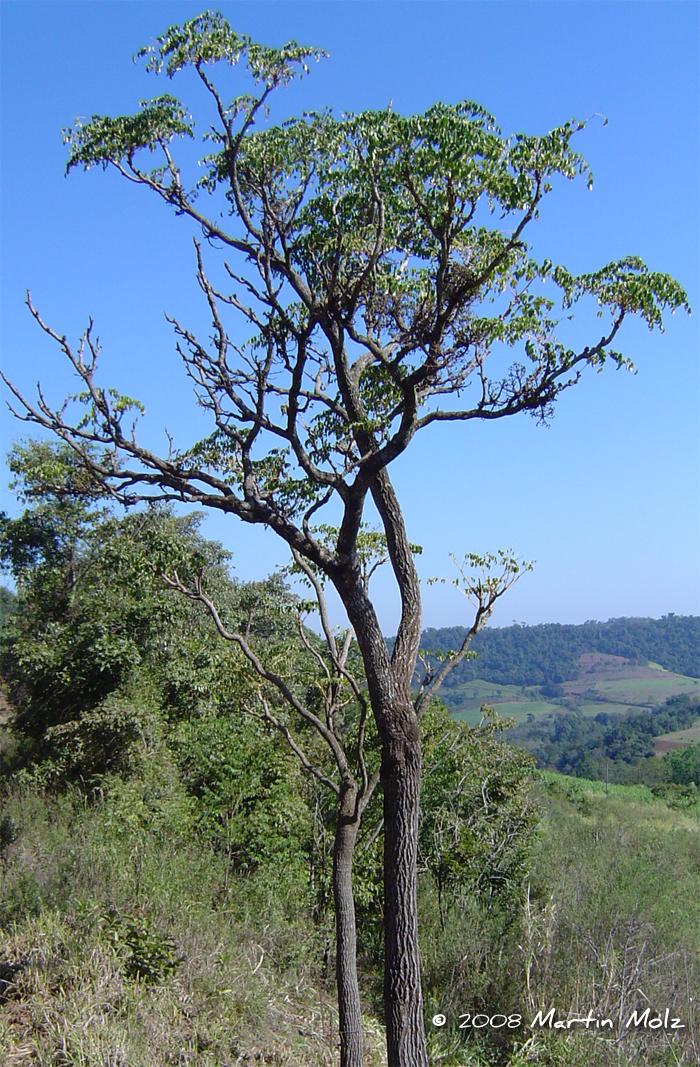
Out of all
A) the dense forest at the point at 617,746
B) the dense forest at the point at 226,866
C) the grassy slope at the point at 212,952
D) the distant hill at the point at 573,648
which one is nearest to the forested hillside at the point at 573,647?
the distant hill at the point at 573,648

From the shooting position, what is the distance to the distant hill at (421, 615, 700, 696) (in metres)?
97.6

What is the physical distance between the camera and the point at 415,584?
5582 mm

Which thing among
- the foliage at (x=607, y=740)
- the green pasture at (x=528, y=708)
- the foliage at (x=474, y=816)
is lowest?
the foliage at (x=607, y=740)

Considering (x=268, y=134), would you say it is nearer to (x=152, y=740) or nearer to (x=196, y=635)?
(x=152, y=740)

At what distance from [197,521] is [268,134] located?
668 inches

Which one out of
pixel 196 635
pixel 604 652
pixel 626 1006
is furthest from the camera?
pixel 604 652

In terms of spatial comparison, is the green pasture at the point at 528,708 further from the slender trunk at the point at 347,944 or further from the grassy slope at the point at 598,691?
the slender trunk at the point at 347,944

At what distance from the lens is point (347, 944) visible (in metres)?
5.77

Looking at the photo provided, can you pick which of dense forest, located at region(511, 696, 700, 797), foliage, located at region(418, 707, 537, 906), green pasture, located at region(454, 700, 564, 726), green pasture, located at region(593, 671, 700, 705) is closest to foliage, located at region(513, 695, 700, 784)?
dense forest, located at region(511, 696, 700, 797)

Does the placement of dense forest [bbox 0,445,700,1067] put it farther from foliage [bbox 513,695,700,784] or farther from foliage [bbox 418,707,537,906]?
foliage [bbox 513,695,700,784]

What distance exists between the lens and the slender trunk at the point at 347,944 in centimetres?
539

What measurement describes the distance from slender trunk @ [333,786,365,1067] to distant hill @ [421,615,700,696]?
281 ft

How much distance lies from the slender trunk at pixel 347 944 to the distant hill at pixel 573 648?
85774mm

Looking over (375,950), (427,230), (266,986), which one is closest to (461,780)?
(375,950)
